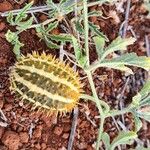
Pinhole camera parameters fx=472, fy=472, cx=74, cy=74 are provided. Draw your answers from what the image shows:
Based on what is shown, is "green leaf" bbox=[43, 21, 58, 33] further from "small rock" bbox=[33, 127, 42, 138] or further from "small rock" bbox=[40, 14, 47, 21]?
"small rock" bbox=[33, 127, 42, 138]

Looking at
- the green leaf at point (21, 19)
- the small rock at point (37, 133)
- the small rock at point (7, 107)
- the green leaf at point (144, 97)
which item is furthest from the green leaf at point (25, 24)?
the green leaf at point (144, 97)

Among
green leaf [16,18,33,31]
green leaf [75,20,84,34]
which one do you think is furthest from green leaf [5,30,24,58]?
green leaf [75,20,84,34]

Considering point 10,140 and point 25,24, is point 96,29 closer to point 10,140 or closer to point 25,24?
point 25,24

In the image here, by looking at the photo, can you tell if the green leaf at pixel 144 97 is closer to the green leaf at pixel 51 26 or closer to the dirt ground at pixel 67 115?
the dirt ground at pixel 67 115

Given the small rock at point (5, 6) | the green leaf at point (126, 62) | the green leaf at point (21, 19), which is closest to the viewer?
the green leaf at point (126, 62)

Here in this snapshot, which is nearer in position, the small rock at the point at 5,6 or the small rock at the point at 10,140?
the small rock at the point at 10,140

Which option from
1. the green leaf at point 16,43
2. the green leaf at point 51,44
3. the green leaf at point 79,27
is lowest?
the green leaf at point 16,43
